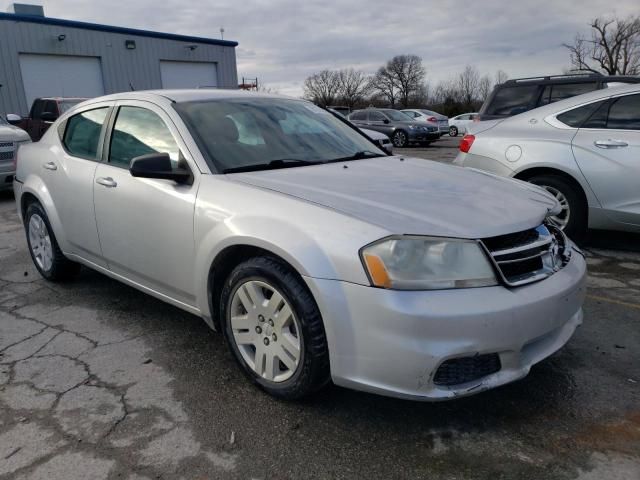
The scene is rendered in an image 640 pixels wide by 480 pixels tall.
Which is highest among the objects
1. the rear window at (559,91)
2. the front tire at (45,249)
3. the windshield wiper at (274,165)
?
the rear window at (559,91)

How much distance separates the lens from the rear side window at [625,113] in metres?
4.83

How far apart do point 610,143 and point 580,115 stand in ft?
1.51

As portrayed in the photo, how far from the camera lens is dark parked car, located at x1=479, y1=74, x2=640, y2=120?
302 inches

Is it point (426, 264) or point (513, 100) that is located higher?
point (513, 100)

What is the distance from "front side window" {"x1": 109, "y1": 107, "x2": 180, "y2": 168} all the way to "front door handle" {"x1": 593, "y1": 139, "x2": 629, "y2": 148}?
379 cm

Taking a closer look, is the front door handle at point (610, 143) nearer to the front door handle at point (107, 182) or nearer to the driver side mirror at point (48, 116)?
the front door handle at point (107, 182)

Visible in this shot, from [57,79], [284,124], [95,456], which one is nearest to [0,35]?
[57,79]

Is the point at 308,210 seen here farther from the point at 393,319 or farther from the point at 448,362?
the point at 448,362

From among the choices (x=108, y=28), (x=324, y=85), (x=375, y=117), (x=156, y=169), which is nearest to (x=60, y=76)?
(x=108, y=28)

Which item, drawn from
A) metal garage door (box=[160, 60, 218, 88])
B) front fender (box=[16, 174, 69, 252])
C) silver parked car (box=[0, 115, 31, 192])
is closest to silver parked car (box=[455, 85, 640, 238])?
front fender (box=[16, 174, 69, 252])

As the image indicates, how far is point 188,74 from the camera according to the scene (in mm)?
25547

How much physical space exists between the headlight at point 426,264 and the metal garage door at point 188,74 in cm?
2426

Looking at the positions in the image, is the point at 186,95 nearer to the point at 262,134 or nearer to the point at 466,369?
the point at 262,134

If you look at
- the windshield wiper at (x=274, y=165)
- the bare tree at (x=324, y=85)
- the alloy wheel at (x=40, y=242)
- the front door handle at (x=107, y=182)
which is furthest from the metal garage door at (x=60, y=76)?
the bare tree at (x=324, y=85)
